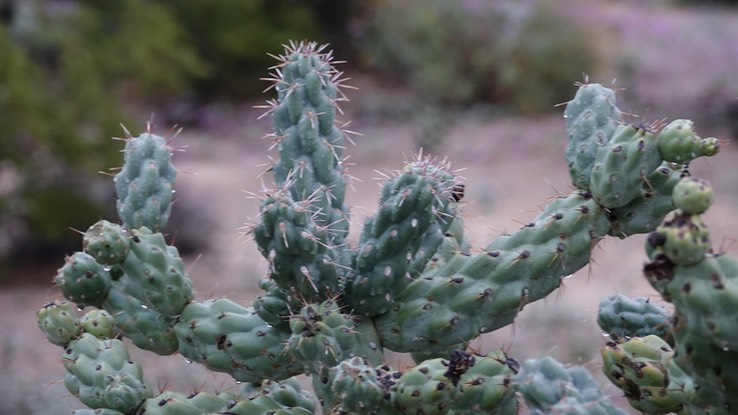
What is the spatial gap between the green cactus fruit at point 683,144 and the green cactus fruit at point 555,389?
0.62 metres

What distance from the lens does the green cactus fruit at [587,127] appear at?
7.30 feet

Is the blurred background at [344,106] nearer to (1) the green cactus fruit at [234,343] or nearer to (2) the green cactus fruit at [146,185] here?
(2) the green cactus fruit at [146,185]

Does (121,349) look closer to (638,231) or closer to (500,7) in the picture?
(638,231)

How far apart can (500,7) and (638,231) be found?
14427mm

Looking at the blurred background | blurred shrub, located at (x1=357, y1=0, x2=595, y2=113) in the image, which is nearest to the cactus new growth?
the blurred background

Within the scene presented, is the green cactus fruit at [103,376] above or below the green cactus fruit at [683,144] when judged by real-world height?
below

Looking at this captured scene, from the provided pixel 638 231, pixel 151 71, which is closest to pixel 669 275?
pixel 638 231

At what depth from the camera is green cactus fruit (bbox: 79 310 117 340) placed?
216 centimetres

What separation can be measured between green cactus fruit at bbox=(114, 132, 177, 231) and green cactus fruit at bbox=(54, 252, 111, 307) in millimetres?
153

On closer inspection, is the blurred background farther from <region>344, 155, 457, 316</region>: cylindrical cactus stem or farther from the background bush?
<region>344, 155, 457, 316</region>: cylindrical cactus stem

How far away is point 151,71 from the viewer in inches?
416

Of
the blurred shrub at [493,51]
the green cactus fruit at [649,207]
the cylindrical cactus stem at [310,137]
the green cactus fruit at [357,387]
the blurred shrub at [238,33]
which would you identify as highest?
the blurred shrub at [238,33]

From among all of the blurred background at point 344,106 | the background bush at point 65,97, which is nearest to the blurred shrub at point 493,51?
the blurred background at point 344,106

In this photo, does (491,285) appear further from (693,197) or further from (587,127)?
(693,197)
